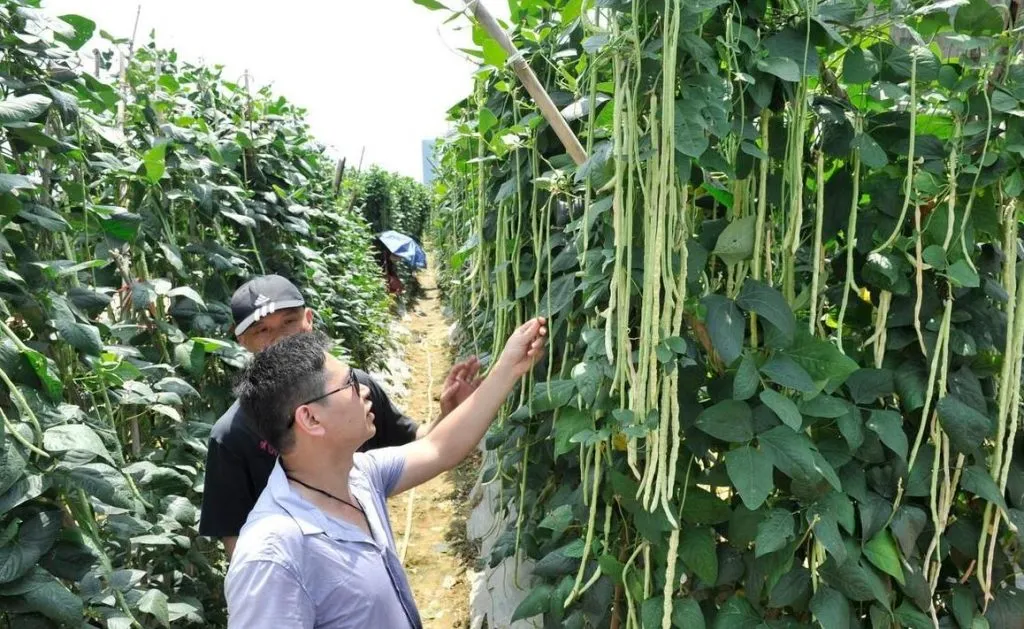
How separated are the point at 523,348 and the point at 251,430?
2.14ft

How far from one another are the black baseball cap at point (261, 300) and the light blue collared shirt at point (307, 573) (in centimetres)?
68

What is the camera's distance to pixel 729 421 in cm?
108

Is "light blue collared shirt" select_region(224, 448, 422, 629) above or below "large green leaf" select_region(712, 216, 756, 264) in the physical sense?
below

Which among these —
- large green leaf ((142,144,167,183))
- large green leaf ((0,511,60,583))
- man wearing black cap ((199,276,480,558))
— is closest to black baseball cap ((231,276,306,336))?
man wearing black cap ((199,276,480,558))

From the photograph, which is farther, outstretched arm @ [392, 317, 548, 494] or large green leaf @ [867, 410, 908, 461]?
outstretched arm @ [392, 317, 548, 494]

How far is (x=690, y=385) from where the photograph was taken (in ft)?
3.82

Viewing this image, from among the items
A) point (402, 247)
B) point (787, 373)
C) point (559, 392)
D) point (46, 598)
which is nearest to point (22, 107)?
point (46, 598)

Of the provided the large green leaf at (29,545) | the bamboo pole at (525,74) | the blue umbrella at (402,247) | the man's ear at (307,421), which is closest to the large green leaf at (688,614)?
the man's ear at (307,421)

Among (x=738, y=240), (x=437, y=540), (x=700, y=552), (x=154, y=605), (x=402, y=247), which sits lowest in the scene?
(x=437, y=540)

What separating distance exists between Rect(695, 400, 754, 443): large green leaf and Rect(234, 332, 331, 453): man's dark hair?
62cm

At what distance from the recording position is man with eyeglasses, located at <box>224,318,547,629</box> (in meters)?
1.07

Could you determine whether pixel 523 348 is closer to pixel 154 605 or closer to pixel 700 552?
pixel 700 552

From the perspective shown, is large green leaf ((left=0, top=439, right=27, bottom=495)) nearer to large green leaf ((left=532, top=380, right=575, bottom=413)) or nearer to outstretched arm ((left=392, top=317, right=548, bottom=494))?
outstretched arm ((left=392, top=317, right=548, bottom=494))

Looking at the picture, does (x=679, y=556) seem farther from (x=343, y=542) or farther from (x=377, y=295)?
(x=377, y=295)
